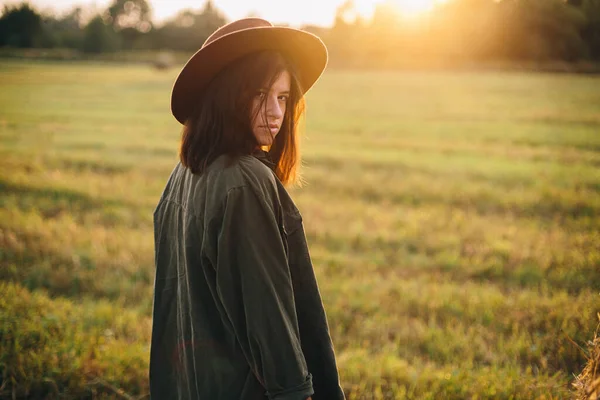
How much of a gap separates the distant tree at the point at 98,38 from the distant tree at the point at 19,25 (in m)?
36.1

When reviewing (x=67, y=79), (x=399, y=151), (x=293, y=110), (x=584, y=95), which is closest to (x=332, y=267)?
(x=293, y=110)

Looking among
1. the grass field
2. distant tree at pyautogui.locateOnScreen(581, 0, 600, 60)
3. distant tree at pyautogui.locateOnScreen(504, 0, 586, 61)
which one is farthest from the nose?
distant tree at pyautogui.locateOnScreen(504, 0, 586, 61)

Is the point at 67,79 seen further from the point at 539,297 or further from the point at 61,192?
the point at 539,297

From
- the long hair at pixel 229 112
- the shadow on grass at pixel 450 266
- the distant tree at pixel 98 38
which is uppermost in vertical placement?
the distant tree at pixel 98 38

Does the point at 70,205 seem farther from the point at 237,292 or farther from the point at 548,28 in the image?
the point at 548,28

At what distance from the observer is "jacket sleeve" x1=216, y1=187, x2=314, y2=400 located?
1.32 m

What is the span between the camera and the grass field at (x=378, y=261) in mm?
3143

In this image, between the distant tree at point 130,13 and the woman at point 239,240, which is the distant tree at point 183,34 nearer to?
the distant tree at point 130,13

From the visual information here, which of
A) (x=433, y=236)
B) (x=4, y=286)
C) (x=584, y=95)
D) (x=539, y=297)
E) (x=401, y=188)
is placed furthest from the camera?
(x=584, y=95)

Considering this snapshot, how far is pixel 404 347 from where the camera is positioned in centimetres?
364

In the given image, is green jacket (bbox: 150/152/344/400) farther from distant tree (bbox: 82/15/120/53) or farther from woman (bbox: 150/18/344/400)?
distant tree (bbox: 82/15/120/53)

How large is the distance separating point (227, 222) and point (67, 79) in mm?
41228

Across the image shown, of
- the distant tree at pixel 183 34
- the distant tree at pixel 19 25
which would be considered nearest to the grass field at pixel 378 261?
the distant tree at pixel 19 25

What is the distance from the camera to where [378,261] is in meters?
5.45
